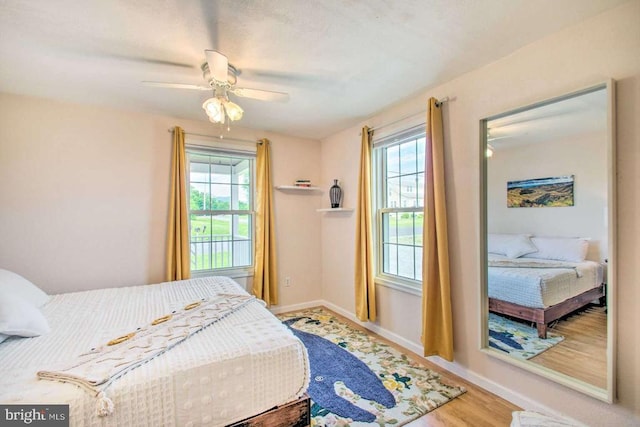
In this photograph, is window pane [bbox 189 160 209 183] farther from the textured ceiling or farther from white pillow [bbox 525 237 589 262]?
white pillow [bbox 525 237 589 262]

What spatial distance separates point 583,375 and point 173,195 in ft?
12.1

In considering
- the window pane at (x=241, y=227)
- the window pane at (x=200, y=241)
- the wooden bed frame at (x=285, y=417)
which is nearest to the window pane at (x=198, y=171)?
the window pane at (x=200, y=241)

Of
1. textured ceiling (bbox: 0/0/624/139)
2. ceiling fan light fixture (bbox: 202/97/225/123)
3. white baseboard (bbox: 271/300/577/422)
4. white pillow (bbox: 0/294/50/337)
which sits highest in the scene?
textured ceiling (bbox: 0/0/624/139)

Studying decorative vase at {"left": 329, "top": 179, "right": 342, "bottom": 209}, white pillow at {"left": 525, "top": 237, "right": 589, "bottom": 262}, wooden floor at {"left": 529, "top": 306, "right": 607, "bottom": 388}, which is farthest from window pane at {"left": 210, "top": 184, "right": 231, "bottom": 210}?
wooden floor at {"left": 529, "top": 306, "right": 607, "bottom": 388}

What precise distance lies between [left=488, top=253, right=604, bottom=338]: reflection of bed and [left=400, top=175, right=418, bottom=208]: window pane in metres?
0.92

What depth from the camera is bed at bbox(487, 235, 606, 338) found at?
5.49 feet

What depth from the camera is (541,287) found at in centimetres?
191

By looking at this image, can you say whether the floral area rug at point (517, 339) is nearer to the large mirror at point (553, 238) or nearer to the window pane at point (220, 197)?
the large mirror at point (553, 238)

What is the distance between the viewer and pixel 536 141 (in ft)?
6.15

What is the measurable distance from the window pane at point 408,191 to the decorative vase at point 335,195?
926 mm

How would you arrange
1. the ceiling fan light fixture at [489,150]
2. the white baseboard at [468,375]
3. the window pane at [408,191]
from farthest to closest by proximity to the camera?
the window pane at [408,191] → the ceiling fan light fixture at [489,150] → the white baseboard at [468,375]

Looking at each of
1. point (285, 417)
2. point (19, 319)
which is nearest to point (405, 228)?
point (285, 417)

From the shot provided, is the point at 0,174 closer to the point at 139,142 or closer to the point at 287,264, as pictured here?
the point at 139,142

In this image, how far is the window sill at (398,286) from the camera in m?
2.66
